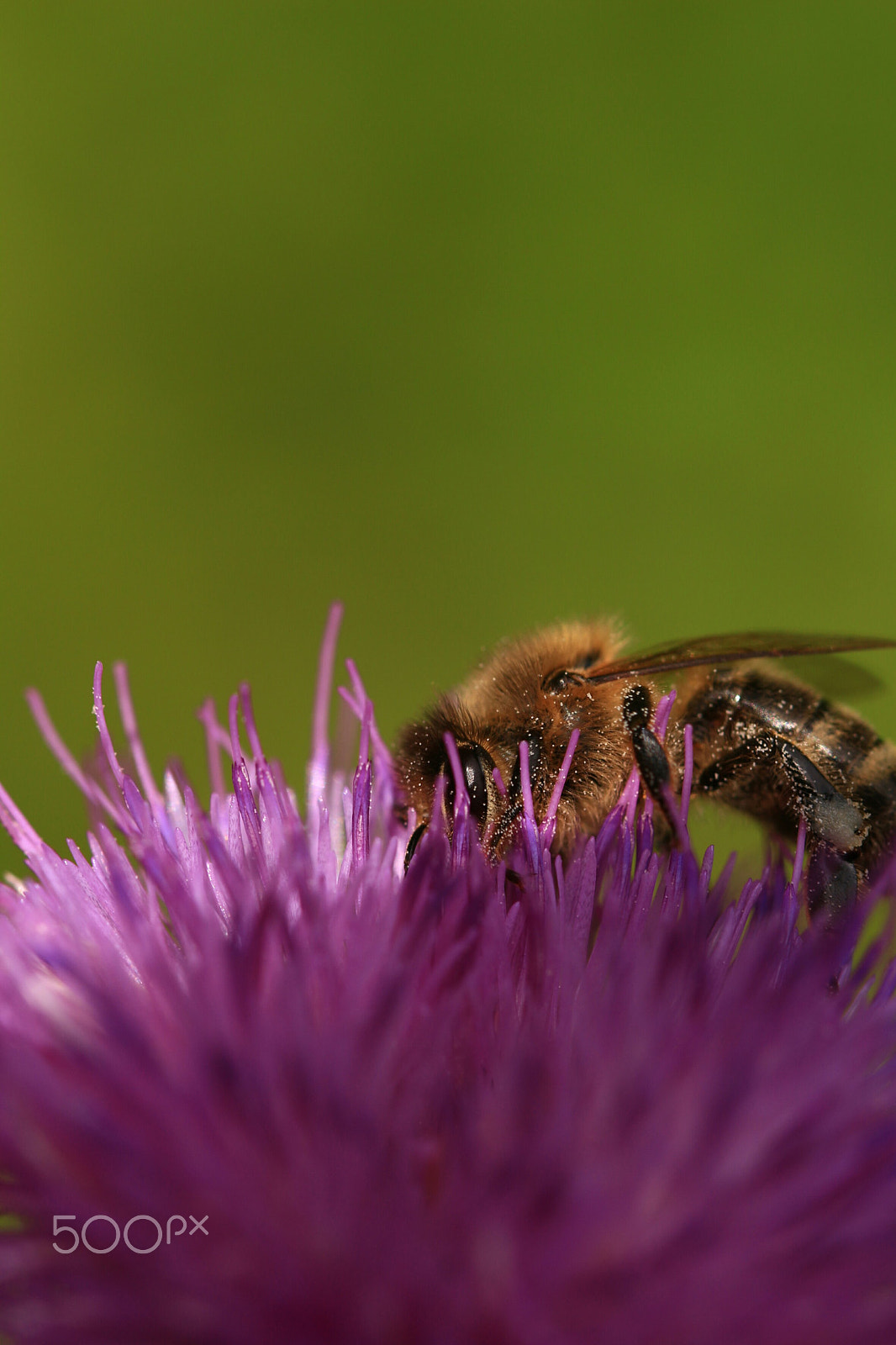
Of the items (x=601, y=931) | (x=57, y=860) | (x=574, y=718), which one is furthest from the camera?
(x=574, y=718)

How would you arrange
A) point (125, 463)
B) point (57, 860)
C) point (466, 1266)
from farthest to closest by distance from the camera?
point (125, 463) < point (57, 860) < point (466, 1266)

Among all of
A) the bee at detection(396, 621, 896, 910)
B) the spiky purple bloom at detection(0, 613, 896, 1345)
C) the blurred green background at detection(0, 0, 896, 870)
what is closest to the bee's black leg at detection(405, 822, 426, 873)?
the bee at detection(396, 621, 896, 910)

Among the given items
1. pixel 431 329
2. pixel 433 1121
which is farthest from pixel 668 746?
pixel 431 329

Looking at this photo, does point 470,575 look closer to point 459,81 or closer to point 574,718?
point 459,81

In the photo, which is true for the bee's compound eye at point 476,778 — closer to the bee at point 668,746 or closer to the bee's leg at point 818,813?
the bee at point 668,746

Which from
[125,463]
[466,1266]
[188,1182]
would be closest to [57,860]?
[188,1182]

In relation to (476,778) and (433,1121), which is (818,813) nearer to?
(476,778)
